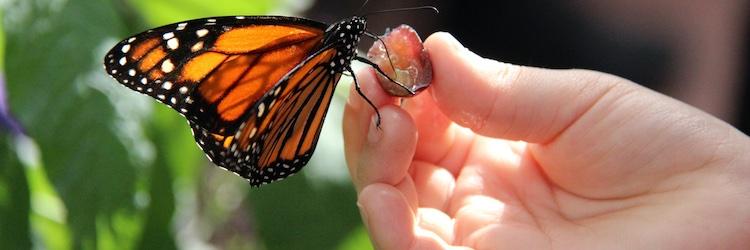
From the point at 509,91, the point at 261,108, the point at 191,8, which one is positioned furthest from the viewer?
the point at 191,8

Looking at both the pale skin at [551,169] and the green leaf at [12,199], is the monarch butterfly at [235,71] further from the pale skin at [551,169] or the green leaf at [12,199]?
the green leaf at [12,199]

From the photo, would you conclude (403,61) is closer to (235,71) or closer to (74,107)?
(235,71)

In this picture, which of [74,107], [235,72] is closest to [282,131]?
[235,72]

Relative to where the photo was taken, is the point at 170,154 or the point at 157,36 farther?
the point at 170,154

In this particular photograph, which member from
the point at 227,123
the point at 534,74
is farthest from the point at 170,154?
the point at 534,74

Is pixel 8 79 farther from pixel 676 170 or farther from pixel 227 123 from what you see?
pixel 676 170

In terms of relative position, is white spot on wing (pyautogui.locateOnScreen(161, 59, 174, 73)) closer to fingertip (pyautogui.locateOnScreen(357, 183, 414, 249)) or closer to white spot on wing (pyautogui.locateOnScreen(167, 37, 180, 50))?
white spot on wing (pyautogui.locateOnScreen(167, 37, 180, 50))
